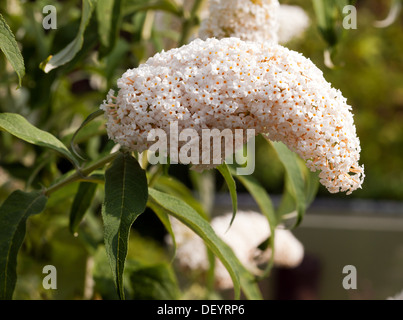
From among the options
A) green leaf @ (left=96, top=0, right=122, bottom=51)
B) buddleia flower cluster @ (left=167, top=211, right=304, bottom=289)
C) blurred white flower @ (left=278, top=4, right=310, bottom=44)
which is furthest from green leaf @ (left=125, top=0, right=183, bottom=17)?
buddleia flower cluster @ (left=167, top=211, right=304, bottom=289)

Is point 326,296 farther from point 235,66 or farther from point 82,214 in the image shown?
point 235,66

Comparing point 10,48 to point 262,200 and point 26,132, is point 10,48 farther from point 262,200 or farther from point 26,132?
point 262,200

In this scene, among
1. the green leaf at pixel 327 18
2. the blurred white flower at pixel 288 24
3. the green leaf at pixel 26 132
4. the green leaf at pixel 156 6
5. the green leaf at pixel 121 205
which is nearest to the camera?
the green leaf at pixel 121 205

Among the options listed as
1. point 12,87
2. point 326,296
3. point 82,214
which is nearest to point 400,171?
point 326,296

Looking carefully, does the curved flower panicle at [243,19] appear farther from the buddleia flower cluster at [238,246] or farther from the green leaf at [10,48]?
the buddleia flower cluster at [238,246]

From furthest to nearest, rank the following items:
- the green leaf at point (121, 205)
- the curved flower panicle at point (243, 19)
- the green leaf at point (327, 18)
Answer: the green leaf at point (327, 18) → the curved flower panicle at point (243, 19) → the green leaf at point (121, 205)

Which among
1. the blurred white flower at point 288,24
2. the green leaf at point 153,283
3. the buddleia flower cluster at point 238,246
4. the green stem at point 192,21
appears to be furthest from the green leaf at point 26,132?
the blurred white flower at point 288,24
